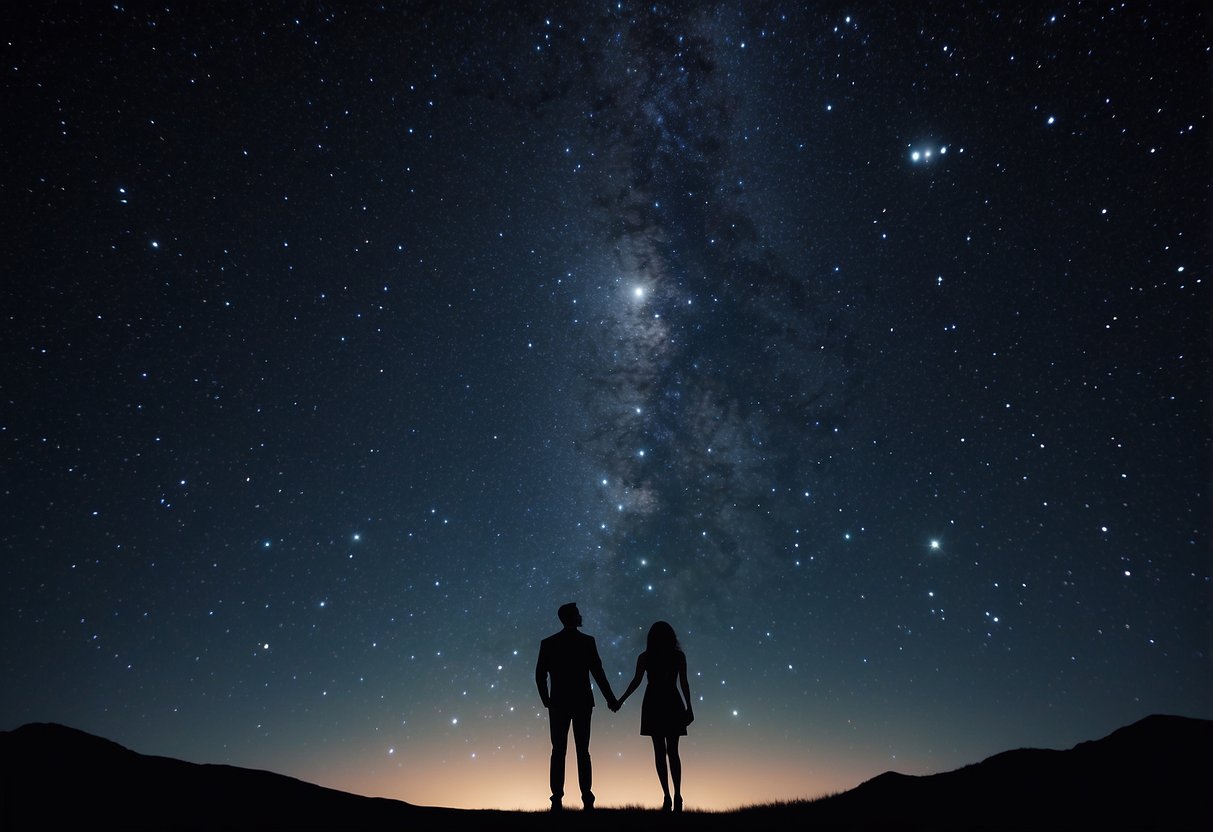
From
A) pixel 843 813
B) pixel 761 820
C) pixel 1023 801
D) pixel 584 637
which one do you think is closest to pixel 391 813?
pixel 584 637

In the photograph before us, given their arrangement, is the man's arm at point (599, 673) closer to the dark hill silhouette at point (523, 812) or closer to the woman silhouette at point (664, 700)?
the woman silhouette at point (664, 700)

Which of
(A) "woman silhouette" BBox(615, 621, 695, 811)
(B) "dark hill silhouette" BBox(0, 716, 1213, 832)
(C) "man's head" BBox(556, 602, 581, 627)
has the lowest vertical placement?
(B) "dark hill silhouette" BBox(0, 716, 1213, 832)

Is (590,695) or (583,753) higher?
(590,695)

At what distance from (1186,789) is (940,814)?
2.71 metres

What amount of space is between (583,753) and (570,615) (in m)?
1.32

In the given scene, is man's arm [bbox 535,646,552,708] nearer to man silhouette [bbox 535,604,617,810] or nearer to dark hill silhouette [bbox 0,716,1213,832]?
man silhouette [bbox 535,604,617,810]

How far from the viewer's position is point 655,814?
17.6 ft

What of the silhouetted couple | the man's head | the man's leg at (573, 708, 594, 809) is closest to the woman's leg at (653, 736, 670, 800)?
the silhouetted couple

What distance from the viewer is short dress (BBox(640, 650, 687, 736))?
19.5 feet

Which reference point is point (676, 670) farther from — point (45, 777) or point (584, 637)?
point (45, 777)

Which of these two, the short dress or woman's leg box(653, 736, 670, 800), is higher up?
the short dress

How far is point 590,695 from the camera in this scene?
5883 mm

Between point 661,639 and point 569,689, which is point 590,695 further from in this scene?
point 661,639

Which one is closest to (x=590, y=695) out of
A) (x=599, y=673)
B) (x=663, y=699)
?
(x=599, y=673)
